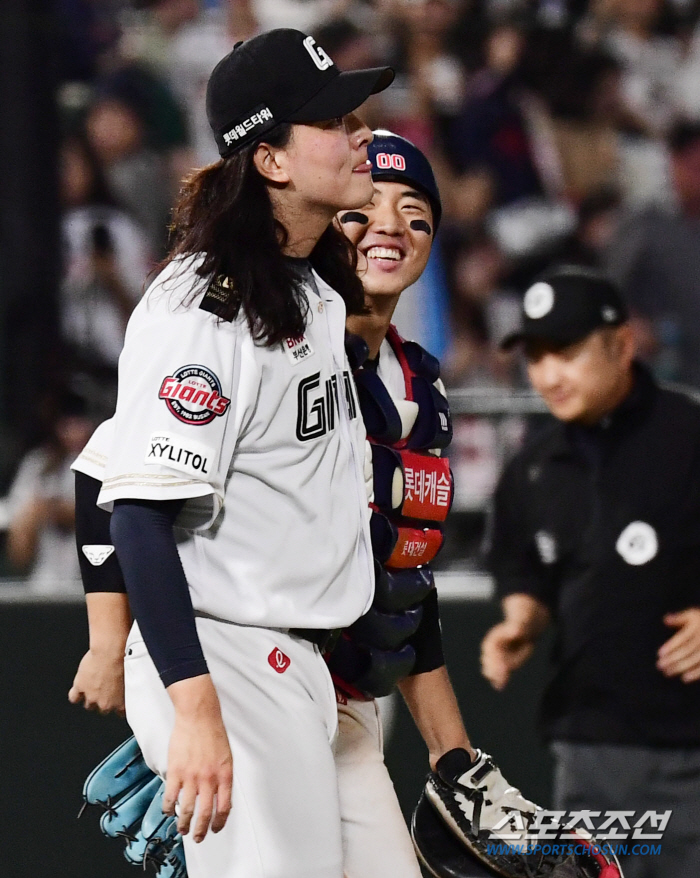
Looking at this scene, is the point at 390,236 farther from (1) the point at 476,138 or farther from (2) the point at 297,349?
(1) the point at 476,138

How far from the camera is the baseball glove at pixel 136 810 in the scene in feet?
7.38

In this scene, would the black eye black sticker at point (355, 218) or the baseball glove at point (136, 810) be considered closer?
the baseball glove at point (136, 810)

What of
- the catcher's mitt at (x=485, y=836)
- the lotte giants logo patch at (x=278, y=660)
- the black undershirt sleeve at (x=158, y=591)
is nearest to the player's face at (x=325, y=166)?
the black undershirt sleeve at (x=158, y=591)

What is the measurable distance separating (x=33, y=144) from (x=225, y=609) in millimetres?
4210

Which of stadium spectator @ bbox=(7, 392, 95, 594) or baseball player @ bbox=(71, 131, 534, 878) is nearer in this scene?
baseball player @ bbox=(71, 131, 534, 878)

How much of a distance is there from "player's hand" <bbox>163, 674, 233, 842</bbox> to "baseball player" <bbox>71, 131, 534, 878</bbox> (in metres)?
0.44

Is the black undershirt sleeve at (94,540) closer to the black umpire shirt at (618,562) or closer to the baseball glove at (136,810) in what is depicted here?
the baseball glove at (136,810)

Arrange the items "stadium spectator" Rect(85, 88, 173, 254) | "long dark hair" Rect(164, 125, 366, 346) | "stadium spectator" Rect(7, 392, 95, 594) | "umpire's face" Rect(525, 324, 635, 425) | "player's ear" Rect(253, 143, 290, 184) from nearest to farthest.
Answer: "long dark hair" Rect(164, 125, 366, 346) < "player's ear" Rect(253, 143, 290, 184) < "umpire's face" Rect(525, 324, 635, 425) < "stadium spectator" Rect(7, 392, 95, 594) < "stadium spectator" Rect(85, 88, 173, 254)

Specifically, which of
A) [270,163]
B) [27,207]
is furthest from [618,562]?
[27,207]

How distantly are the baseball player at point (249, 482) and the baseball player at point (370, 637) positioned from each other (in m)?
0.23

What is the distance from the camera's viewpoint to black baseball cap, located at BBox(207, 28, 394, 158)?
2062 mm

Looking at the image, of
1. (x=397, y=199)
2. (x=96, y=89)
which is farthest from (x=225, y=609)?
(x=96, y=89)

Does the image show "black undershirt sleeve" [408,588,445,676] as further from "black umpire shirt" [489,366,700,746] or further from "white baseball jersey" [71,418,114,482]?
"black umpire shirt" [489,366,700,746]

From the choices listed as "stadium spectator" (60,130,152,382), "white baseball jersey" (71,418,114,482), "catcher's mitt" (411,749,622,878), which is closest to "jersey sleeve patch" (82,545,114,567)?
"white baseball jersey" (71,418,114,482)
